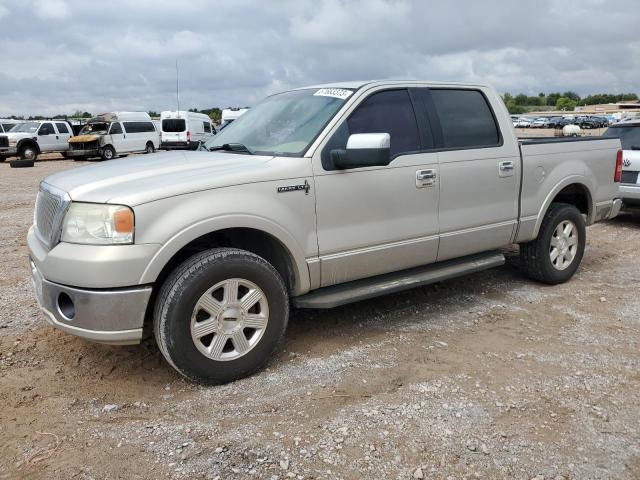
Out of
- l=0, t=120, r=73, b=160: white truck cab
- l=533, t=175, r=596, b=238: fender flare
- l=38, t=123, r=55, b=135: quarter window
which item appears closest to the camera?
l=533, t=175, r=596, b=238: fender flare

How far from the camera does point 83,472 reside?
8.77 ft

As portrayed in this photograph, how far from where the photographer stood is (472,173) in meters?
4.60

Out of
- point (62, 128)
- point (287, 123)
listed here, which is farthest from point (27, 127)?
point (287, 123)

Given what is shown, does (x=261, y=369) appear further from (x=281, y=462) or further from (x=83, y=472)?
(x=83, y=472)

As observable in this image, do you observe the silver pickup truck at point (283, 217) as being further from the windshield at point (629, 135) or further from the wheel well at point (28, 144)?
the wheel well at point (28, 144)

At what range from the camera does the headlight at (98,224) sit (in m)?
3.10

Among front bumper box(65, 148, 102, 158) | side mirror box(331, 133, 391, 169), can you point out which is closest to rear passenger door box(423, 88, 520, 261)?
side mirror box(331, 133, 391, 169)

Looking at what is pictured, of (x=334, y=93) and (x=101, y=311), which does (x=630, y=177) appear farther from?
(x=101, y=311)

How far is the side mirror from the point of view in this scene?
3.65 m

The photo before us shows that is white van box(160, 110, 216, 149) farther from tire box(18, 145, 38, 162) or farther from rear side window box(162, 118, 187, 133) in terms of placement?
tire box(18, 145, 38, 162)

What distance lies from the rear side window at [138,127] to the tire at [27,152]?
4.13 m

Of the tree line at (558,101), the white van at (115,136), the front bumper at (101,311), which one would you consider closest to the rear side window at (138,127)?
the white van at (115,136)

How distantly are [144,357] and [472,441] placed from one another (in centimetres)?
224

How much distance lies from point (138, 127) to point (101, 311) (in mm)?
26578
